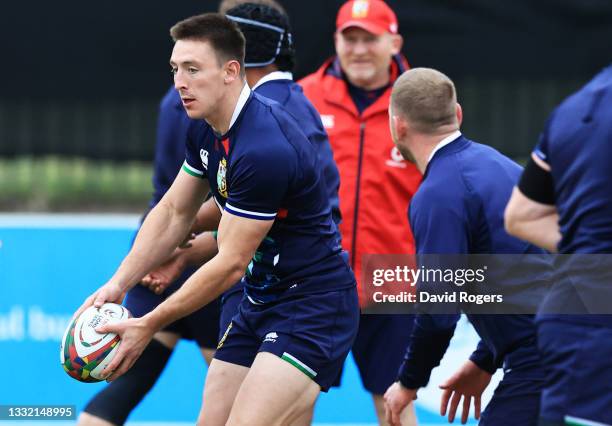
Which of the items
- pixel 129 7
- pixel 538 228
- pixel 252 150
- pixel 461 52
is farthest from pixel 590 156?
pixel 129 7

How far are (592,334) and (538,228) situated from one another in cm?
36

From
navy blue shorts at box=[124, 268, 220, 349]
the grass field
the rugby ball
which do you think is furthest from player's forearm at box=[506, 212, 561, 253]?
the grass field

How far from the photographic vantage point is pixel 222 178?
4309 mm

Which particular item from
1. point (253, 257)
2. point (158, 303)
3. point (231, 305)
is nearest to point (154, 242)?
point (253, 257)

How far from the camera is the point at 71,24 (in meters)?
7.11

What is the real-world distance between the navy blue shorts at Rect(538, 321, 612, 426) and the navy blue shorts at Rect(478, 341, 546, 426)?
858mm

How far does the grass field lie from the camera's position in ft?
24.1

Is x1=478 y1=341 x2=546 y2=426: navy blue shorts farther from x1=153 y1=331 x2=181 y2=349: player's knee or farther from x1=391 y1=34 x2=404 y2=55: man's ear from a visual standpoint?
x1=391 y1=34 x2=404 y2=55: man's ear

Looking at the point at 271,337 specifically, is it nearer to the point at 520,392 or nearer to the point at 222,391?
the point at 222,391

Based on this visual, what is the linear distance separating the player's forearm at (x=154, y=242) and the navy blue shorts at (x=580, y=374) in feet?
5.92

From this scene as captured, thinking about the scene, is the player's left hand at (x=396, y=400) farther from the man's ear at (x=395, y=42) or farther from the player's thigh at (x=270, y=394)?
the man's ear at (x=395, y=42)

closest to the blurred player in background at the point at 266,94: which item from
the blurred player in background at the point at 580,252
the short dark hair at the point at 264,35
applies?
the short dark hair at the point at 264,35

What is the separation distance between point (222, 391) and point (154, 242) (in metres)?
0.64

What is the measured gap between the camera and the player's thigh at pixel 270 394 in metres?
4.15
